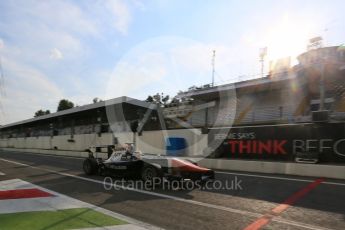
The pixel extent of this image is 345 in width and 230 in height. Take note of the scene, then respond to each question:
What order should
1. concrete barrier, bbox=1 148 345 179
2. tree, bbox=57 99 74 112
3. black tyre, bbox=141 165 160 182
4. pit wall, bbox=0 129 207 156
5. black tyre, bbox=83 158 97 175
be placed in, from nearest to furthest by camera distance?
black tyre, bbox=141 165 160 182 < concrete barrier, bbox=1 148 345 179 < black tyre, bbox=83 158 97 175 < pit wall, bbox=0 129 207 156 < tree, bbox=57 99 74 112

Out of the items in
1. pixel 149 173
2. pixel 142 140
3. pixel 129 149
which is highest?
pixel 142 140

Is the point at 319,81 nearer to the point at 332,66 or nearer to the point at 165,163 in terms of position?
the point at 332,66

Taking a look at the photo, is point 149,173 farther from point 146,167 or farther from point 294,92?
point 294,92

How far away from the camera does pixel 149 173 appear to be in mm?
11867

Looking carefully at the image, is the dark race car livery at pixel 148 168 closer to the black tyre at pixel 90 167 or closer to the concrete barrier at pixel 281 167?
the black tyre at pixel 90 167

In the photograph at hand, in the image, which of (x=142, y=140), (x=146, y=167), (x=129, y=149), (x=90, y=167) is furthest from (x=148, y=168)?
(x=142, y=140)

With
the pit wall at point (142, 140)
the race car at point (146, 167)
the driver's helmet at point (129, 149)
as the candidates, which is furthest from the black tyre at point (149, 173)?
the pit wall at point (142, 140)

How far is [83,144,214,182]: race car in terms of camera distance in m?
10.7

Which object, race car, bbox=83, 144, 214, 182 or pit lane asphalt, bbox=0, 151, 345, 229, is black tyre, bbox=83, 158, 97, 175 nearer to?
race car, bbox=83, 144, 214, 182

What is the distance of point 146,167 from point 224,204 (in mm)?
3927

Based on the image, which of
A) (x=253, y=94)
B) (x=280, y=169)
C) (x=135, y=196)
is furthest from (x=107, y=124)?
(x=135, y=196)

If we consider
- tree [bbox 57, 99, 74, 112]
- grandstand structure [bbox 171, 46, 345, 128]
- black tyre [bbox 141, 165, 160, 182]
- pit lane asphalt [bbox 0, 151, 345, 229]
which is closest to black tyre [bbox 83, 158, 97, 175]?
pit lane asphalt [bbox 0, 151, 345, 229]

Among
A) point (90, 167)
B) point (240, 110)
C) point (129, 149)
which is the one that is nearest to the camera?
point (129, 149)

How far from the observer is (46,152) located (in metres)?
44.2
